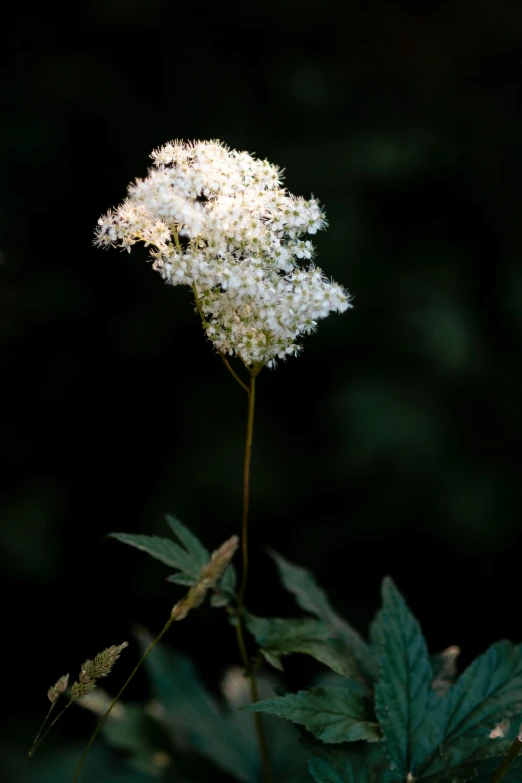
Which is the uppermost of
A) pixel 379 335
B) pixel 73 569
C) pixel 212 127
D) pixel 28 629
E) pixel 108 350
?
pixel 212 127

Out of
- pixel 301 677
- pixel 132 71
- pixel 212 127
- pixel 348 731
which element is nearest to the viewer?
pixel 348 731

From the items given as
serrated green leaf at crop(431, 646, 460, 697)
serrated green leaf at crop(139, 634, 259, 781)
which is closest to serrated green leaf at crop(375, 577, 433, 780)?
serrated green leaf at crop(431, 646, 460, 697)

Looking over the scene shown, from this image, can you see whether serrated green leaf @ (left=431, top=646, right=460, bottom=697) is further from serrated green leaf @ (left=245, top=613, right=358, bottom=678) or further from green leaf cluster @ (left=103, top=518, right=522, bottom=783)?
serrated green leaf @ (left=245, top=613, right=358, bottom=678)

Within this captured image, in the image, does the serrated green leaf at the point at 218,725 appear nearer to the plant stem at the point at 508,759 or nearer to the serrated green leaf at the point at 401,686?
the serrated green leaf at the point at 401,686

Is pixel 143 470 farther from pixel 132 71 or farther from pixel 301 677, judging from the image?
pixel 132 71

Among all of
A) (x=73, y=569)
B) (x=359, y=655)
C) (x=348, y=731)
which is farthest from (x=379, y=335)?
(x=348, y=731)

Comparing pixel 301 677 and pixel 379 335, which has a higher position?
pixel 379 335

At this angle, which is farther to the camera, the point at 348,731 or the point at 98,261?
the point at 98,261
